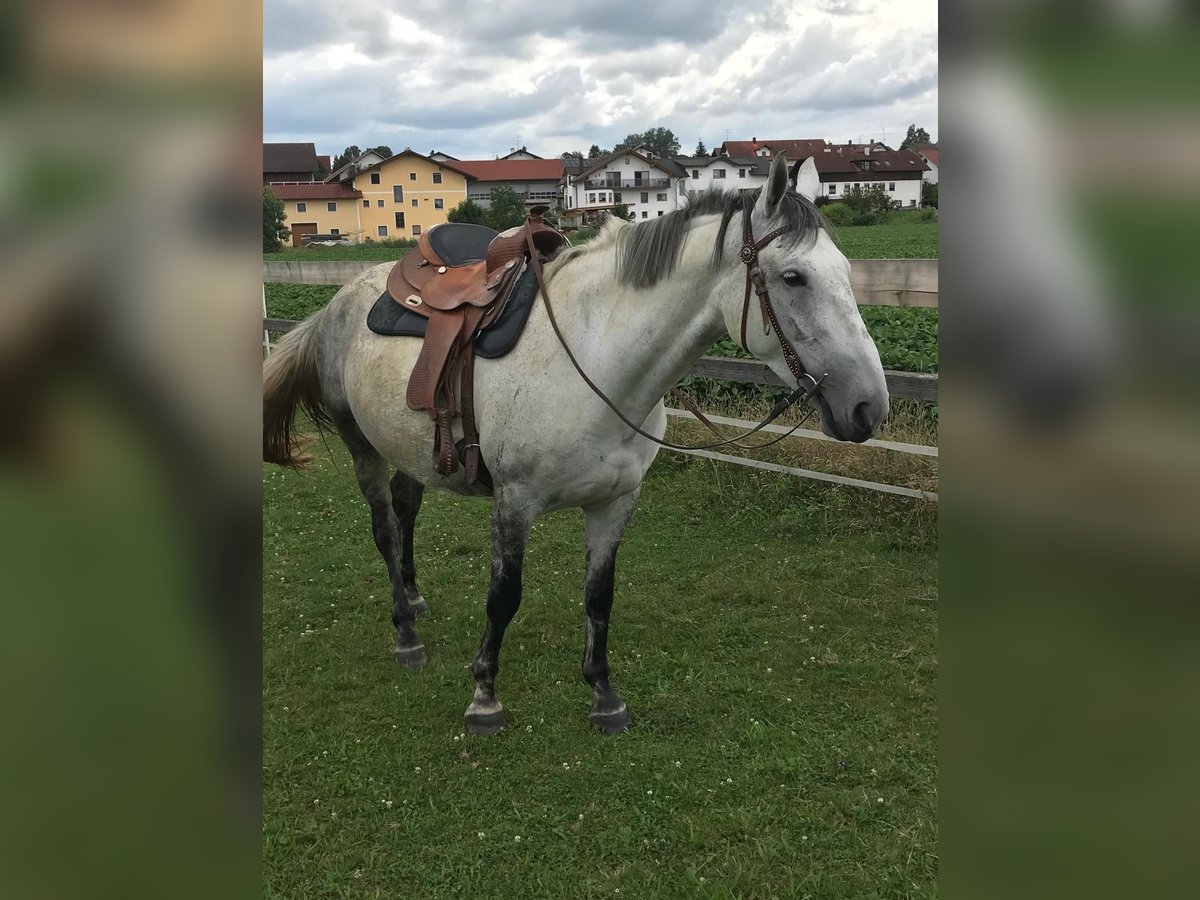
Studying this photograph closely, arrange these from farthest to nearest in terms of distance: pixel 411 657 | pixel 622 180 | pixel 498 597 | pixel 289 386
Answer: pixel 622 180, pixel 289 386, pixel 411 657, pixel 498 597

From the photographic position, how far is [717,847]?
9.58ft

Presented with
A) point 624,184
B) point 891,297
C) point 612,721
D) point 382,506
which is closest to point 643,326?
point 612,721

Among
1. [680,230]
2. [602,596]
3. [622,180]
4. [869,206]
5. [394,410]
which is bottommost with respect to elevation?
[602,596]

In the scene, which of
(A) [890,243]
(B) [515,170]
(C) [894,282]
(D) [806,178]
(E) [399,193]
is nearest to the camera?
(D) [806,178]

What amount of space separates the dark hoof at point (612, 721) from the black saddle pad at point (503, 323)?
5.43ft

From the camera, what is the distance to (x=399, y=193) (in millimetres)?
65188

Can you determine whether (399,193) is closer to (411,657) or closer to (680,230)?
(411,657)

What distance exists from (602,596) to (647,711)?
60cm

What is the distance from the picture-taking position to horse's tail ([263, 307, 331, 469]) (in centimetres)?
439

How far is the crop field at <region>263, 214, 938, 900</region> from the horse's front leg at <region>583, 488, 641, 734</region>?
0.32 feet

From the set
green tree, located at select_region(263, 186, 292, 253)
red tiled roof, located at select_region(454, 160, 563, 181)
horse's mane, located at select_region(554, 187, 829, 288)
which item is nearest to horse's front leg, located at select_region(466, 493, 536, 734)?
horse's mane, located at select_region(554, 187, 829, 288)
